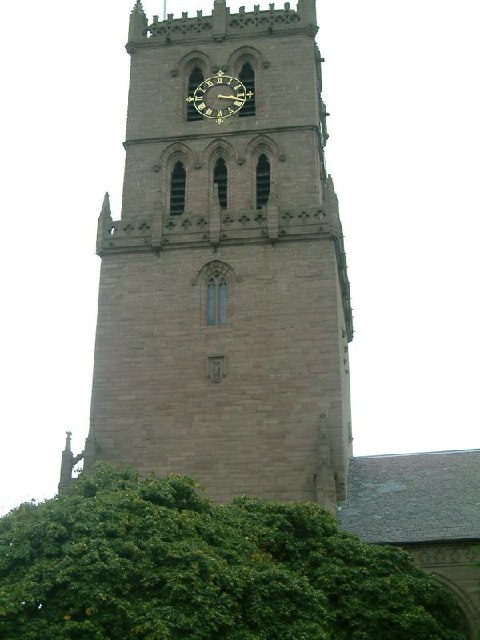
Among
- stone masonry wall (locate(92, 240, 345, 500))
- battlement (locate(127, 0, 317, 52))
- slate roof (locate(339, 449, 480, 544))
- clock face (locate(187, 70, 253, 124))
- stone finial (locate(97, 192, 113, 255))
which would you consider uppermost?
battlement (locate(127, 0, 317, 52))

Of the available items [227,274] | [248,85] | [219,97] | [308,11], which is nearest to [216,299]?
[227,274]

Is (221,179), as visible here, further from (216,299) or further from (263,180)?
(216,299)

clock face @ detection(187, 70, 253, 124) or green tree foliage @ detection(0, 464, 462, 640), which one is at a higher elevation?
clock face @ detection(187, 70, 253, 124)

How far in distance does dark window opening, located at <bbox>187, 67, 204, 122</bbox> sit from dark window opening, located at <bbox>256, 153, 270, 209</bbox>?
3.94 metres

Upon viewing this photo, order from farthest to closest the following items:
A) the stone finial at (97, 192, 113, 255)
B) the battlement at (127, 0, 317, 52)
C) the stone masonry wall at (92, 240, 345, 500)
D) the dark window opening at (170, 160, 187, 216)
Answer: the battlement at (127, 0, 317, 52)
the dark window opening at (170, 160, 187, 216)
the stone finial at (97, 192, 113, 255)
the stone masonry wall at (92, 240, 345, 500)

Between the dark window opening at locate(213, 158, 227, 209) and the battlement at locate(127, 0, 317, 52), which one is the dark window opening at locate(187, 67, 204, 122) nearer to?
the battlement at locate(127, 0, 317, 52)

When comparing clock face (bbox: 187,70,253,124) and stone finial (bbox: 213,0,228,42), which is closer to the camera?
clock face (bbox: 187,70,253,124)

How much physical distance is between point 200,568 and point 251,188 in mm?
23418

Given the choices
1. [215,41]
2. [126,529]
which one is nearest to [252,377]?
[126,529]

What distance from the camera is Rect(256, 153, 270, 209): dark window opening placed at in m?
46.0

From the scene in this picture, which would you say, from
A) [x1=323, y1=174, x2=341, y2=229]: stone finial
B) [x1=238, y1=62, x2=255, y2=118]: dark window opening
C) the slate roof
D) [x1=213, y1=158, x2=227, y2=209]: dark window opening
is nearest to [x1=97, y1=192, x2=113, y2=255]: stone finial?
[x1=213, y1=158, x2=227, y2=209]: dark window opening

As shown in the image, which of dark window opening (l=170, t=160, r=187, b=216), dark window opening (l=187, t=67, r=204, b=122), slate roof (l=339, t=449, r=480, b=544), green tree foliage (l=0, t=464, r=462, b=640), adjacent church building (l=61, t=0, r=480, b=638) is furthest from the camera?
dark window opening (l=187, t=67, r=204, b=122)

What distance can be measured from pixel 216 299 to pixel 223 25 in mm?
15593

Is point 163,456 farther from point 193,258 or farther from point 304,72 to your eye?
point 304,72
